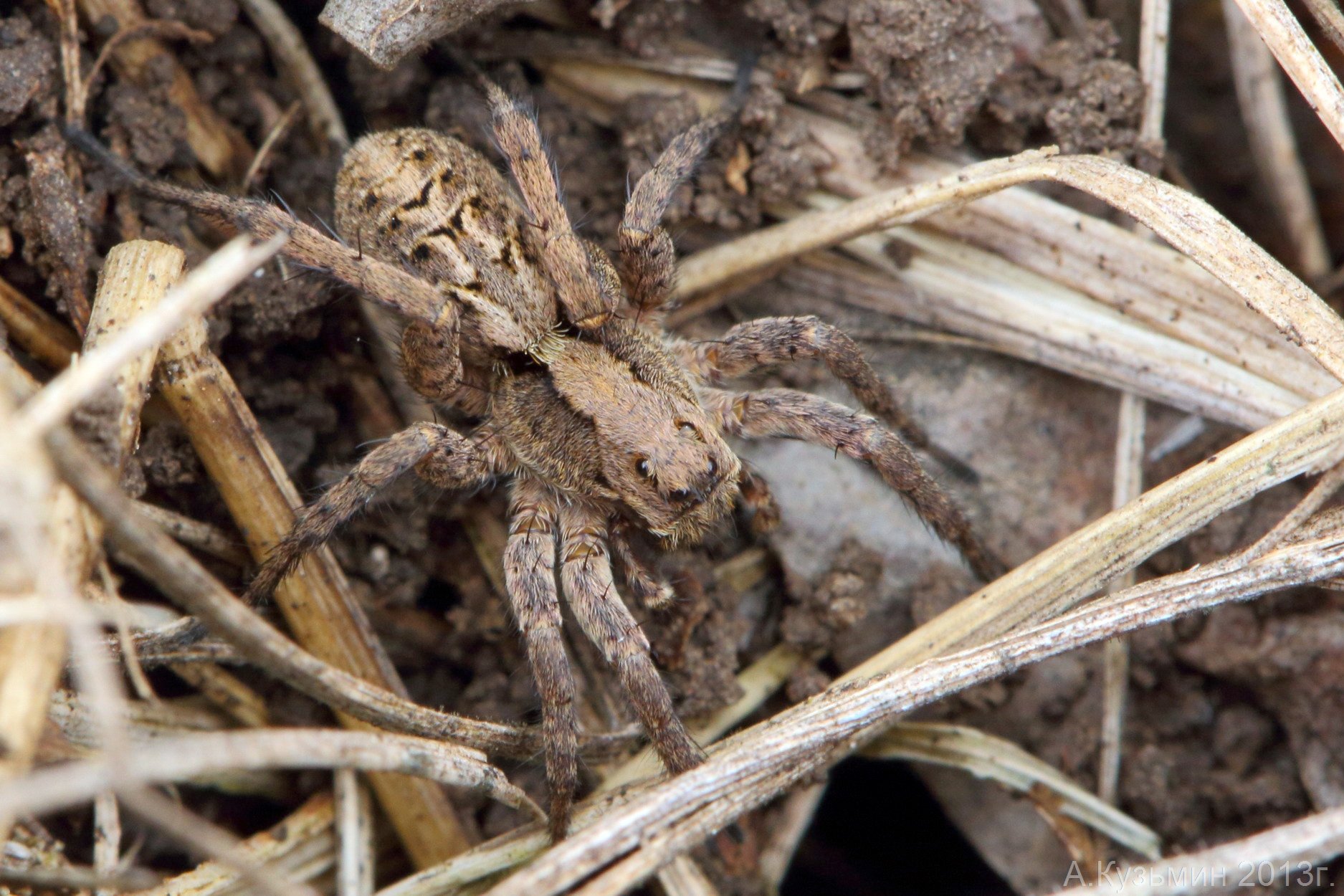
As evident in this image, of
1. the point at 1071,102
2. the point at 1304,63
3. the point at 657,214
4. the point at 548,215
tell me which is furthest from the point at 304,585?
the point at 1304,63

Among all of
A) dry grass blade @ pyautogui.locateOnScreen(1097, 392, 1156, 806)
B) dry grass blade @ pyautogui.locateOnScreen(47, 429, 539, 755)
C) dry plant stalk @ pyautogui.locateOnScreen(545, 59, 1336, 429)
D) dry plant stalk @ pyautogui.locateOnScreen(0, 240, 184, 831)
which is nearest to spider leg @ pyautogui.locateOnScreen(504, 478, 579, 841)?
dry grass blade @ pyautogui.locateOnScreen(47, 429, 539, 755)

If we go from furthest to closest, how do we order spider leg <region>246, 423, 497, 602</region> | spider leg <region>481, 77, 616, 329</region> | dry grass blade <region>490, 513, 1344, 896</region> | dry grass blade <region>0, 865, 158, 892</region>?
spider leg <region>481, 77, 616, 329</region>
spider leg <region>246, 423, 497, 602</region>
dry grass blade <region>490, 513, 1344, 896</region>
dry grass blade <region>0, 865, 158, 892</region>

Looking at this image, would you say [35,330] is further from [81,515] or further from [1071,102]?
[1071,102]

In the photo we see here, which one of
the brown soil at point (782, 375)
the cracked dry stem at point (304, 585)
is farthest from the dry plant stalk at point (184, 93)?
the cracked dry stem at point (304, 585)

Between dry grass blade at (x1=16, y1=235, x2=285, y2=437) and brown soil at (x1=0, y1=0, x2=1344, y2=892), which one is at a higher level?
dry grass blade at (x1=16, y1=235, x2=285, y2=437)

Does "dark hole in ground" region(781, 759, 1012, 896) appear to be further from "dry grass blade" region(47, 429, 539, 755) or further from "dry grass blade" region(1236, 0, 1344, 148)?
"dry grass blade" region(1236, 0, 1344, 148)

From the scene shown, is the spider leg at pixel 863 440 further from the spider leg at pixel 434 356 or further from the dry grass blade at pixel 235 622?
the dry grass blade at pixel 235 622
